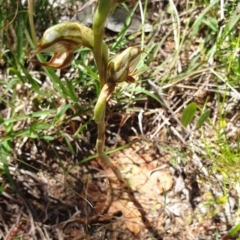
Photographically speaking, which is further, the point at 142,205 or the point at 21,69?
the point at 21,69

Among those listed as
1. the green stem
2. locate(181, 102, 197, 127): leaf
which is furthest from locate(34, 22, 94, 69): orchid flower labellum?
locate(181, 102, 197, 127): leaf

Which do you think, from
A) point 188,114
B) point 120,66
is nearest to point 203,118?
point 188,114

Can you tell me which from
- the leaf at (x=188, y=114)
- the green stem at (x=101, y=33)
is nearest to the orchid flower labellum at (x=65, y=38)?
the green stem at (x=101, y=33)

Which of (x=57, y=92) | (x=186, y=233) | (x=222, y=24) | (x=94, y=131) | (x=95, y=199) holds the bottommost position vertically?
(x=186, y=233)

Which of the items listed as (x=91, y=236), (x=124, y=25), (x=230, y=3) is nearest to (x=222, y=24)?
(x=230, y=3)

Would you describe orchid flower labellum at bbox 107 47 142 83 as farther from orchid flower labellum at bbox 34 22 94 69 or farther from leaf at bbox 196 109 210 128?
leaf at bbox 196 109 210 128

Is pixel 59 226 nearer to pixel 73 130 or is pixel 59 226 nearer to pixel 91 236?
pixel 91 236
